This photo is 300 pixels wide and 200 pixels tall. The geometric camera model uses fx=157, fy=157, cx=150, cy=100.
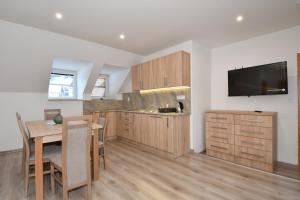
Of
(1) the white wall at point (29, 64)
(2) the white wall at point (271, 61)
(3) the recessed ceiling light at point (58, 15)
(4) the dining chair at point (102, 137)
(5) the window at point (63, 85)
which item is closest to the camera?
(3) the recessed ceiling light at point (58, 15)

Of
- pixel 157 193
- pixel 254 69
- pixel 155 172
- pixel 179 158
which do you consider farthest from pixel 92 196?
pixel 254 69

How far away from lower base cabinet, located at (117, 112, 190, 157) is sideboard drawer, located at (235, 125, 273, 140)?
108 centimetres

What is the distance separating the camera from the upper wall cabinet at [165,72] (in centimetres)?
353

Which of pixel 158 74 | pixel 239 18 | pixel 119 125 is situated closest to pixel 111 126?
pixel 119 125

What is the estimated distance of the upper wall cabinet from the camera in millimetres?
3531

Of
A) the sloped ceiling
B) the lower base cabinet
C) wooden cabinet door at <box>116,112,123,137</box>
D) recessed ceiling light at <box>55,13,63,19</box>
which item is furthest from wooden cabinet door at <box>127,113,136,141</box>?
recessed ceiling light at <box>55,13,63,19</box>

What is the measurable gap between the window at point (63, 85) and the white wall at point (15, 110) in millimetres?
412

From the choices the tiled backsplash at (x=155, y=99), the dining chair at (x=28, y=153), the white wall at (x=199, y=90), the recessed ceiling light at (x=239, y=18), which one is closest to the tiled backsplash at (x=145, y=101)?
the tiled backsplash at (x=155, y=99)

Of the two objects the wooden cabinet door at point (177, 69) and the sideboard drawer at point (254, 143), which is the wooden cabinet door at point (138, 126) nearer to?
the wooden cabinet door at point (177, 69)

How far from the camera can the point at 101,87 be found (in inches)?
220

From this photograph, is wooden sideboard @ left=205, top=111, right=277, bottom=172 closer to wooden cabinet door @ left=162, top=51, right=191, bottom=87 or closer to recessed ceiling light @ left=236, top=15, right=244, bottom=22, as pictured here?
wooden cabinet door @ left=162, top=51, right=191, bottom=87

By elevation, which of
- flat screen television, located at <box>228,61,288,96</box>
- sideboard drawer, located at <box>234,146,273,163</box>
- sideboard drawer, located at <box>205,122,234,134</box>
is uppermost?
flat screen television, located at <box>228,61,288,96</box>

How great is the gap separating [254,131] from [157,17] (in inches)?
106

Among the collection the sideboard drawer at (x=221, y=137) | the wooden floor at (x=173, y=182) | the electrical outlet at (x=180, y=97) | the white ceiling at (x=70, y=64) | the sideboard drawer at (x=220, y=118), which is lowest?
the wooden floor at (x=173, y=182)
